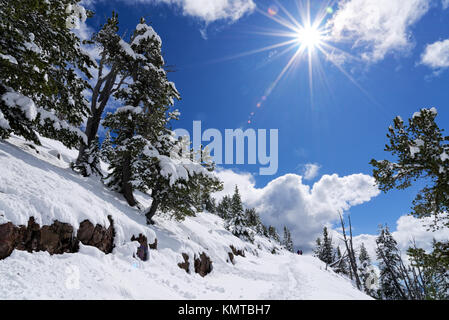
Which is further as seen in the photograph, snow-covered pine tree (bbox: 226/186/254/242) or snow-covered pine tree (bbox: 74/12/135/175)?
snow-covered pine tree (bbox: 226/186/254/242)

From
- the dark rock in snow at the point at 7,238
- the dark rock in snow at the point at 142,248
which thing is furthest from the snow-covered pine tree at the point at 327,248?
the dark rock in snow at the point at 7,238

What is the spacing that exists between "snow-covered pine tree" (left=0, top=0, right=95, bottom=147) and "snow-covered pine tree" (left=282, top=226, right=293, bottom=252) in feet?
337

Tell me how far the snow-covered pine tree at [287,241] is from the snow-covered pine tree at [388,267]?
67553mm

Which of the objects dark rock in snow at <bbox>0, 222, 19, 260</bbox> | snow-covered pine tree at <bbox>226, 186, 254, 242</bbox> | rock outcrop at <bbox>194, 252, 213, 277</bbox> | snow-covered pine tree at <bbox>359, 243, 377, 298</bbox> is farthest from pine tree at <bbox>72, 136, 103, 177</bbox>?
snow-covered pine tree at <bbox>359, 243, 377, 298</bbox>

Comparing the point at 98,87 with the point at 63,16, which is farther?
the point at 98,87

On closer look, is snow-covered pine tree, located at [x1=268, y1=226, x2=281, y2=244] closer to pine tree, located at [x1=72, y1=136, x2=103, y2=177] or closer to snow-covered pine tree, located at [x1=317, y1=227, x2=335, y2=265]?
snow-covered pine tree, located at [x1=317, y1=227, x2=335, y2=265]

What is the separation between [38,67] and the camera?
6.74 m

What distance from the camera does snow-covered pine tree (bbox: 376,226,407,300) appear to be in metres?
28.2

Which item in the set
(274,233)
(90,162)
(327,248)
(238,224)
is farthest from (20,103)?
(274,233)

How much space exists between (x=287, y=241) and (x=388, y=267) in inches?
2874
